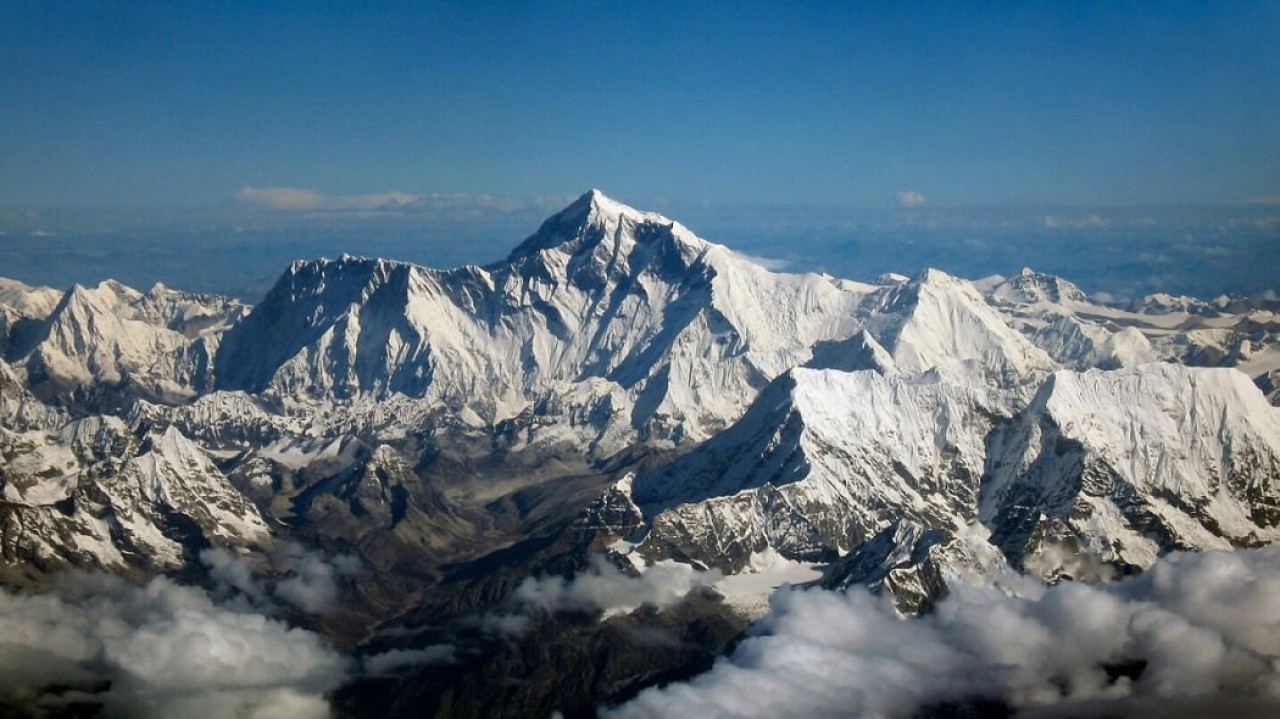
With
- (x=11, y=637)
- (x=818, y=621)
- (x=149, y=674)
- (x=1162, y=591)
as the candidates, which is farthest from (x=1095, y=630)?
(x=11, y=637)

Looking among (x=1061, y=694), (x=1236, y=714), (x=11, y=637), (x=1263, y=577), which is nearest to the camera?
(x=1236, y=714)

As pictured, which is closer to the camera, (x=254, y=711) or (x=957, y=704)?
(x=957, y=704)

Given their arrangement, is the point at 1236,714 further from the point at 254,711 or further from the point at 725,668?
the point at 254,711

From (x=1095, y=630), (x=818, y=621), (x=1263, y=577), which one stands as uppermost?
→ (x=1263, y=577)

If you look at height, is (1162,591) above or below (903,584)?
above

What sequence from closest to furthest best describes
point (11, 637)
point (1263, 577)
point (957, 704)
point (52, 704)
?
point (1263, 577)
point (957, 704)
point (52, 704)
point (11, 637)

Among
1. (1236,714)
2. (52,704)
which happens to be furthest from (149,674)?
(1236,714)

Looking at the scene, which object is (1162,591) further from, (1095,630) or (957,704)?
(957,704)
